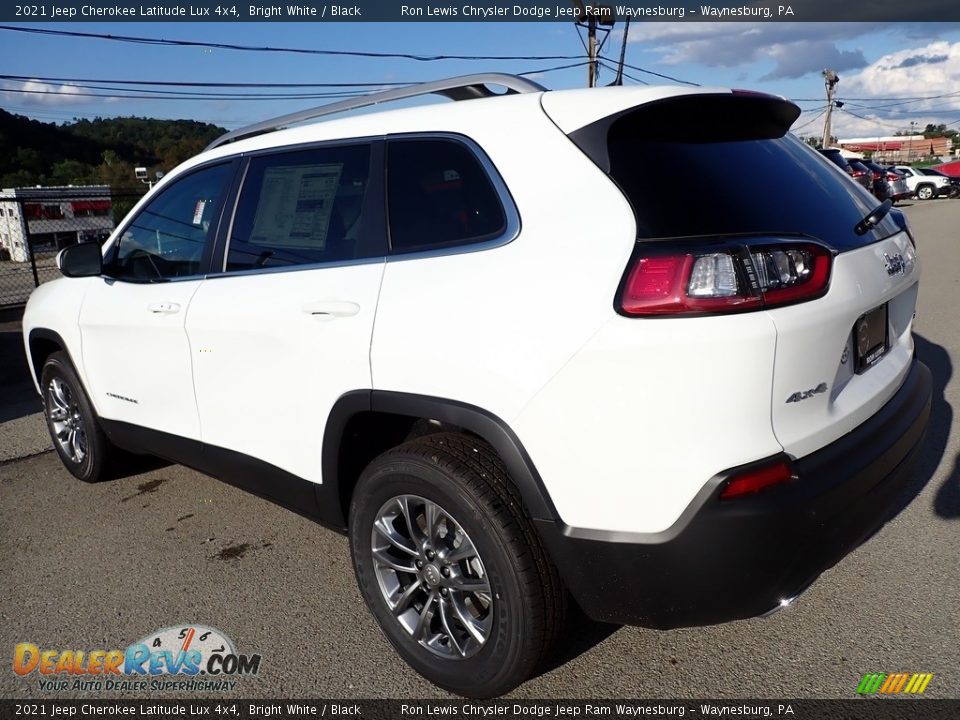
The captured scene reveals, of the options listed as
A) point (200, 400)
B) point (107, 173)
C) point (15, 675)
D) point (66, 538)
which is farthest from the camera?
point (107, 173)

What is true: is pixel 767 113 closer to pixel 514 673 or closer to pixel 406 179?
pixel 406 179

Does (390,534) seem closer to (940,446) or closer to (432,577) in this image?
(432,577)

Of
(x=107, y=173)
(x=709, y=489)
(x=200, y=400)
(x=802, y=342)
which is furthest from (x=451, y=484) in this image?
(x=107, y=173)

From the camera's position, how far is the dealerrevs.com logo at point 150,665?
2.78 m

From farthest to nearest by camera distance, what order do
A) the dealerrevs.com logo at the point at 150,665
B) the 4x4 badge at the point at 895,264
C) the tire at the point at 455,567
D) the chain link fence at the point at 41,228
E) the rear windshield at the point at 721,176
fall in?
the chain link fence at the point at 41,228 < the dealerrevs.com logo at the point at 150,665 < the 4x4 badge at the point at 895,264 < the tire at the point at 455,567 < the rear windshield at the point at 721,176

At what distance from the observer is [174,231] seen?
3752mm

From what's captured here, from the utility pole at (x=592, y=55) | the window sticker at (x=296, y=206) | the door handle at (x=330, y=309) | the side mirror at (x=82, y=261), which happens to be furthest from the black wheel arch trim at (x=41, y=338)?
the utility pole at (x=592, y=55)

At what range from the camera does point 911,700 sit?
244cm

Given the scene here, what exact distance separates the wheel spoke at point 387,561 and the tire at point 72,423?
2409 millimetres

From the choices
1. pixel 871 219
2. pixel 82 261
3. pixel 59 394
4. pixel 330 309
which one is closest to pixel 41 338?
pixel 59 394

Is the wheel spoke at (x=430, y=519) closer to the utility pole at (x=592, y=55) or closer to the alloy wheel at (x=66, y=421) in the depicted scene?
the alloy wheel at (x=66, y=421)

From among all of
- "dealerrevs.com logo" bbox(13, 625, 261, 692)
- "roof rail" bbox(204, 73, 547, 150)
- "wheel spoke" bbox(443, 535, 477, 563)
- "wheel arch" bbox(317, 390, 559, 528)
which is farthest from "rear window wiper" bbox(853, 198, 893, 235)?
"dealerrevs.com logo" bbox(13, 625, 261, 692)

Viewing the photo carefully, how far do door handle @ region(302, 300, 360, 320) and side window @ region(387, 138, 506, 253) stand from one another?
0.25 metres

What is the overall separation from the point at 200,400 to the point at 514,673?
6.16 ft
